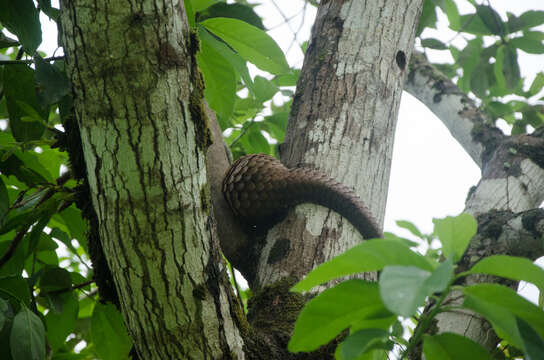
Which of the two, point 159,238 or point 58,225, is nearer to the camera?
point 159,238

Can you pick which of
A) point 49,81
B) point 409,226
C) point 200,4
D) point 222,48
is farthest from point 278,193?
point 409,226

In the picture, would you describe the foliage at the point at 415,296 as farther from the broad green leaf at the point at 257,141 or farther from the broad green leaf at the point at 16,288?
the broad green leaf at the point at 257,141

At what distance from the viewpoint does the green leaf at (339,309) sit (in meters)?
0.65

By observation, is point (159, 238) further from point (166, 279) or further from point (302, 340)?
point (302, 340)

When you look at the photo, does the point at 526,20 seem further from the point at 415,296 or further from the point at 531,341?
the point at 415,296

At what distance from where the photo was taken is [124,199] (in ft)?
2.90

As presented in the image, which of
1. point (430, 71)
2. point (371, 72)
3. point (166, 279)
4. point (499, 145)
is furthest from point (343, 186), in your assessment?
point (430, 71)

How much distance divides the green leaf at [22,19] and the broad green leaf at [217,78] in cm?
37

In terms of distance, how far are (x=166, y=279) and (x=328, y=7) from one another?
1129 mm

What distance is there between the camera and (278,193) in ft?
4.38

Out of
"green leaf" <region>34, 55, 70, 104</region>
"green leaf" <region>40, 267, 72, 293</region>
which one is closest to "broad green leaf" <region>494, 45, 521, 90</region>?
"green leaf" <region>34, 55, 70, 104</region>

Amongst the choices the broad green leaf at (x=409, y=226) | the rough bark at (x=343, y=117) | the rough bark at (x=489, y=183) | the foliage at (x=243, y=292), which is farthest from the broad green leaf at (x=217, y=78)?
the broad green leaf at (x=409, y=226)

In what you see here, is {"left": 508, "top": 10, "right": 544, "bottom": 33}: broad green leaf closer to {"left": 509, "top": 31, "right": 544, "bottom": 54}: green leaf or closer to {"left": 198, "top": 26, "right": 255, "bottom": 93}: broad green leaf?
{"left": 509, "top": 31, "right": 544, "bottom": 54}: green leaf

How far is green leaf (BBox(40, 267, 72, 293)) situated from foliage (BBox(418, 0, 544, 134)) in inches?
63.7
